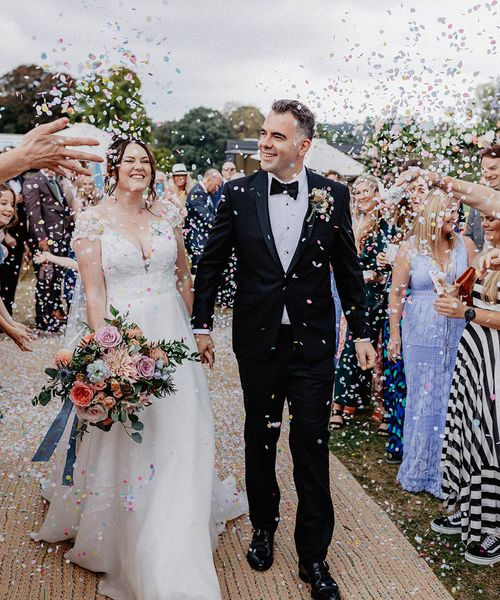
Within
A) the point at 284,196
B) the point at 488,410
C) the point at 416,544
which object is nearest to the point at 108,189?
the point at 284,196

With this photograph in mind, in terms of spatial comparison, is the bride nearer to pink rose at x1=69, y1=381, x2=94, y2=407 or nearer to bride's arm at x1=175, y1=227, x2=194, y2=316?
bride's arm at x1=175, y1=227, x2=194, y2=316

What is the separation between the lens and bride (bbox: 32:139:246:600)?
9.90ft

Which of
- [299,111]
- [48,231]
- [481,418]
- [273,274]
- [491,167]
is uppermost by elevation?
[299,111]

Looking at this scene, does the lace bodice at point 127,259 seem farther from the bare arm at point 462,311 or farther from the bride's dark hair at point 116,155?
the bare arm at point 462,311

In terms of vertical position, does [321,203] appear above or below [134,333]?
above

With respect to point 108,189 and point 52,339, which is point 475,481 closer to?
point 108,189

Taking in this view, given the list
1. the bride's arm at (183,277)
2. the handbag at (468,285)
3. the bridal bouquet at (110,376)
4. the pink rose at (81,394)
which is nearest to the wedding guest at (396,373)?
the handbag at (468,285)

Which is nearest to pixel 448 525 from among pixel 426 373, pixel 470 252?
pixel 426 373

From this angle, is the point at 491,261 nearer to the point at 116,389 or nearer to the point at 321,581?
the point at 321,581

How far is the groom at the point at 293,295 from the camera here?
3127mm

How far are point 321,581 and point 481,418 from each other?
1.26m

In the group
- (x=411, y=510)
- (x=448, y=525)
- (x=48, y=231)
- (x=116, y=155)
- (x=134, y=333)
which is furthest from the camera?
(x=48, y=231)

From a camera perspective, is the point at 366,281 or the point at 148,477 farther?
the point at 366,281

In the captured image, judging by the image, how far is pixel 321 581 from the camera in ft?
10.1
